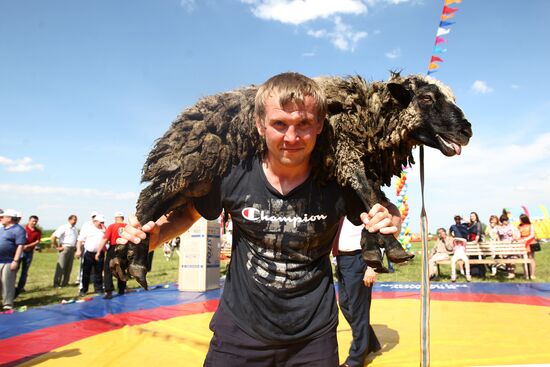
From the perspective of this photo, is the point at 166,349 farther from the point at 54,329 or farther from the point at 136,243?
the point at 136,243

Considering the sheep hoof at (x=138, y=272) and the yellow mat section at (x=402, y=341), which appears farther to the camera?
the yellow mat section at (x=402, y=341)

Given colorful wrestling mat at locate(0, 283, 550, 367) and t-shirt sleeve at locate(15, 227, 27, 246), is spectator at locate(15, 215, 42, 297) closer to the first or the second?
t-shirt sleeve at locate(15, 227, 27, 246)

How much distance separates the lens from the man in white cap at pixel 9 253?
759 centimetres

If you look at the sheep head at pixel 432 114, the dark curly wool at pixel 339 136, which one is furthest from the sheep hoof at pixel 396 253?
the sheep head at pixel 432 114

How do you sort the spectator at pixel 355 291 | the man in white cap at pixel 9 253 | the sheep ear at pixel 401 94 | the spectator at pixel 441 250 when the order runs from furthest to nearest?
the spectator at pixel 441 250 → the man in white cap at pixel 9 253 → the spectator at pixel 355 291 → the sheep ear at pixel 401 94

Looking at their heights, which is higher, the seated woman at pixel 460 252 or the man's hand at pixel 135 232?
the man's hand at pixel 135 232

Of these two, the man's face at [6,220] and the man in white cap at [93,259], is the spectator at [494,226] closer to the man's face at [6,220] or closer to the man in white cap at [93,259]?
the man in white cap at [93,259]

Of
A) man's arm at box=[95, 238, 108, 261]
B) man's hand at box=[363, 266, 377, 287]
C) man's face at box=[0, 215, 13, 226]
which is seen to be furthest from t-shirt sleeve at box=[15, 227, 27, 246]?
man's hand at box=[363, 266, 377, 287]

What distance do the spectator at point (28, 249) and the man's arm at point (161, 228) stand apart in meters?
9.35

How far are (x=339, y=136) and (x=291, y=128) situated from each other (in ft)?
0.98

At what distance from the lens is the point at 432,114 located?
6.05ft

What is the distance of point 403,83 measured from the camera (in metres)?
Answer: 1.95

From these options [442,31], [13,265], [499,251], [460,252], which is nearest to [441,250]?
[460,252]

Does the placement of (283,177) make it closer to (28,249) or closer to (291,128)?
(291,128)
